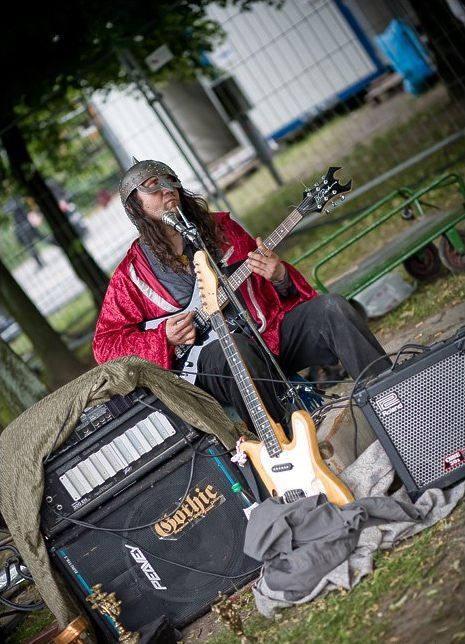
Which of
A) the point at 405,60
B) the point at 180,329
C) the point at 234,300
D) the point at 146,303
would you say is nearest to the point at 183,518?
the point at 180,329

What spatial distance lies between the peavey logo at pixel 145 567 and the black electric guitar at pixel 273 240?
0.98 meters

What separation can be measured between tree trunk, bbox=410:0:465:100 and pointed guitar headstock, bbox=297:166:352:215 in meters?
5.47

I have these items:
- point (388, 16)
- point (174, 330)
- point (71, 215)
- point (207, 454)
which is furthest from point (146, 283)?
point (388, 16)

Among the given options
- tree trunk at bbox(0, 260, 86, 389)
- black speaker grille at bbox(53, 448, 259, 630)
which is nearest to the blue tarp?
tree trunk at bbox(0, 260, 86, 389)

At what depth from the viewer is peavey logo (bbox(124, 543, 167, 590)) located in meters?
4.32

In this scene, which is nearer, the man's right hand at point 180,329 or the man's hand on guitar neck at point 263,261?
the man's hand on guitar neck at point 263,261

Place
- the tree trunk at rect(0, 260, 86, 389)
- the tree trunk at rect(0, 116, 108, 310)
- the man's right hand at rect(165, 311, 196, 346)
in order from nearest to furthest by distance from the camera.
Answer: the man's right hand at rect(165, 311, 196, 346), the tree trunk at rect(0, 260, 86, 389), the tree trunk at rect(0, 116, 108, 310)

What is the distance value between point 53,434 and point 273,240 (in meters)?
1.32

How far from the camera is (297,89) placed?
33.9 ft

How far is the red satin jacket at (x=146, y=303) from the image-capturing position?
481cm

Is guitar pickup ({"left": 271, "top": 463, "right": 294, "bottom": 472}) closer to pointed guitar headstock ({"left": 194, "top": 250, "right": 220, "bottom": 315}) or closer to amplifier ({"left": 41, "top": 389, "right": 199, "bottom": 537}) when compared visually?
amplifier ({"left": 41, "top": 389, "right": 199, "bottom": 537})

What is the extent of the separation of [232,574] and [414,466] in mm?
974

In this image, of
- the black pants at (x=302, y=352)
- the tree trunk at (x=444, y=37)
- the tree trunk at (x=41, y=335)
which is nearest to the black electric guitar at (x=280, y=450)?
the black pants at (x=302, y=352)

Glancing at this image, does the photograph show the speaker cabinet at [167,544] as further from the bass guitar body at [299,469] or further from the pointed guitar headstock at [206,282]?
the pointed guitar headstock at [206,282]
